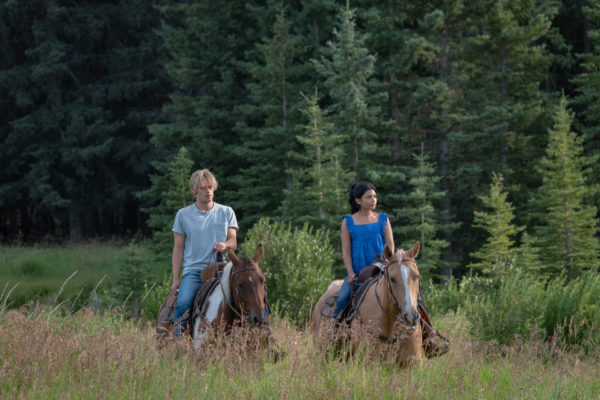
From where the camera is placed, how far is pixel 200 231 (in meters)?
7.05

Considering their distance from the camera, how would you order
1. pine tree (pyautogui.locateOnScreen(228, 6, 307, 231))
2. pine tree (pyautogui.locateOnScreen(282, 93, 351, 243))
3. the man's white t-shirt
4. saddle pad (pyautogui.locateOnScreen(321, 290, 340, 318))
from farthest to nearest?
pine tree (pyautogui.locateOnScreen(228, 6, 307, 231))
pine tree (pyautogui.locateOnScreen(282, 93, 351, 243))
saddle pad (pyautogui.locateOnScreen(321, 290, 340, 318))
the man's white t-shirt

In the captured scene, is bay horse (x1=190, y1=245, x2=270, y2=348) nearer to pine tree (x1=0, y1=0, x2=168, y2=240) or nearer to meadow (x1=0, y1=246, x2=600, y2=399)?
Answer: meadow (x1=0, y1=246, x2=600, y2=399)

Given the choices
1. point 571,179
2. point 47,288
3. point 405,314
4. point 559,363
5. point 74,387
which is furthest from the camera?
point 571,179

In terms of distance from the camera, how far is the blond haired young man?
7.00 m

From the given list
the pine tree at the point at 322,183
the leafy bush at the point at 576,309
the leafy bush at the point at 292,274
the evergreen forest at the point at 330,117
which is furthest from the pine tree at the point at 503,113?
the leafy bush at the point at 576,309

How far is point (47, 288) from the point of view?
2095 cm

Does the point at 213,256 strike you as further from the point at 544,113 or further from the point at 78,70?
the point at 78,70

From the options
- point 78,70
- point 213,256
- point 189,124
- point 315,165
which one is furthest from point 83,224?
point 213,256

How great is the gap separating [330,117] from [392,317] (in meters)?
17.7

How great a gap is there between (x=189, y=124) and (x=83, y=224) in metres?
11.6

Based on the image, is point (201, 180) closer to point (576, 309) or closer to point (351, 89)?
point (576, 309)

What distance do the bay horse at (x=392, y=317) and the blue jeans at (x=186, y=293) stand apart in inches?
54.3

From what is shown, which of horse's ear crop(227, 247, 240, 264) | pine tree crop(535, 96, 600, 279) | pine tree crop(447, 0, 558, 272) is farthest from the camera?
pine tree crop(447, 0, 558, 272)

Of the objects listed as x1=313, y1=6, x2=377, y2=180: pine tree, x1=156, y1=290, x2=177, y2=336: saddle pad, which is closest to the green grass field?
x1=313, y1=6, x2=377, y2=180: pine tree
